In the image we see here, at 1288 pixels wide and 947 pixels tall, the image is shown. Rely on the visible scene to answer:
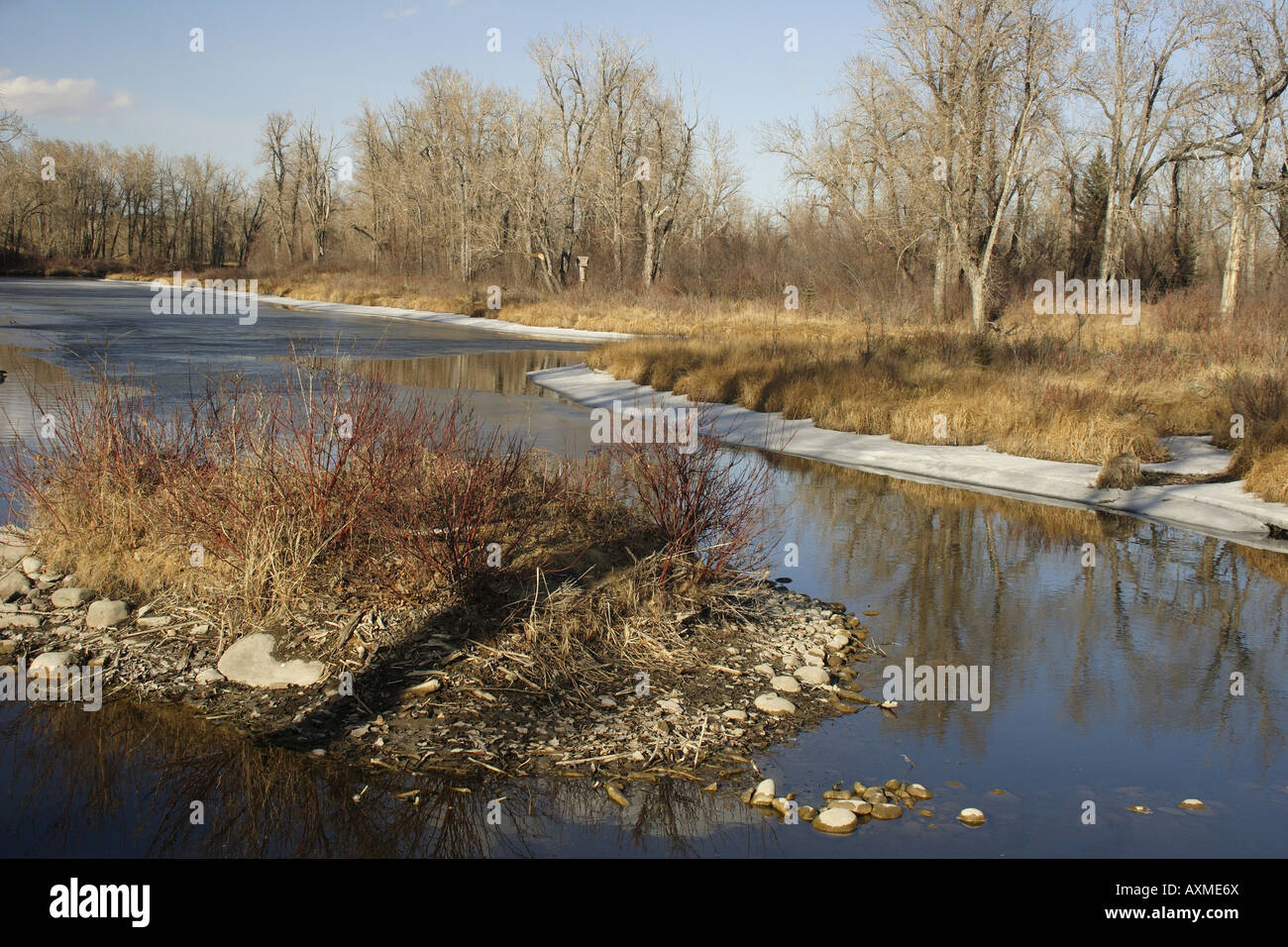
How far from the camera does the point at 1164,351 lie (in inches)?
765

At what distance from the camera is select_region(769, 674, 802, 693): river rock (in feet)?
19.7

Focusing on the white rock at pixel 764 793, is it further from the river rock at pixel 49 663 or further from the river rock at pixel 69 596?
the river rock at pixel 69 596

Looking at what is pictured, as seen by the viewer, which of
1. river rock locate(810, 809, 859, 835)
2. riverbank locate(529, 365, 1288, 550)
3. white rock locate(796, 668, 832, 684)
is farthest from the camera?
riverbank locate(529, 365, 1288, 550)

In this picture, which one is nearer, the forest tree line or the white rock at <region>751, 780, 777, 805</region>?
the white rock at <region>751, 780, 777, 805</region>

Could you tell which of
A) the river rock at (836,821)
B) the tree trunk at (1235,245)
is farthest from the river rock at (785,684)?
the tree trunk at (1235,245)

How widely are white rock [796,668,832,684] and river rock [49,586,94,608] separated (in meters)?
4.90

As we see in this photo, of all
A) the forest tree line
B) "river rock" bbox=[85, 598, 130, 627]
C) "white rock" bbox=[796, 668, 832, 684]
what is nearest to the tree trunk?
the forest tree line

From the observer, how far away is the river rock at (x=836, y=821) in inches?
177

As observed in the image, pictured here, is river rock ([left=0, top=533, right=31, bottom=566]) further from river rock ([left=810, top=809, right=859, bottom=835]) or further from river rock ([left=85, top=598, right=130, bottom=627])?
river rock ([left=810, top=809, right=859, bottom=835])

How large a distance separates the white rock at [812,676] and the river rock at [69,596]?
16.1 feet

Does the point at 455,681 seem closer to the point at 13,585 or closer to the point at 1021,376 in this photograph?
the point at 13,585
